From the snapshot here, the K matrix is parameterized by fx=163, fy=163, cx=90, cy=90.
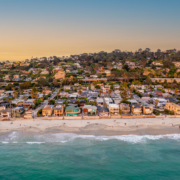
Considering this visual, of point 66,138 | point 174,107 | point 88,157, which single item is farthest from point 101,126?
point 174,107

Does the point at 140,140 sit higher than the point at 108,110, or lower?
lower

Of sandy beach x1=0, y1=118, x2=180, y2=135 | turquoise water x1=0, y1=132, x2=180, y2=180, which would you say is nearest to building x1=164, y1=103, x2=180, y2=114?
sandy beach x1=0, y1=118, x2=180, y2=135

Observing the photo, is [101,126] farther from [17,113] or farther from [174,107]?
[17,113]

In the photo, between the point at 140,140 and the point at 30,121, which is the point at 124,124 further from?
the point at 30,121

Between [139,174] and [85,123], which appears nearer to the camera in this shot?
[139,174]

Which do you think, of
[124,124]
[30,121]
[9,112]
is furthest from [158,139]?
[9,112]

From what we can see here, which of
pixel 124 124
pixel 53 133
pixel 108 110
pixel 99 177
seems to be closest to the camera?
pixel 99 177
